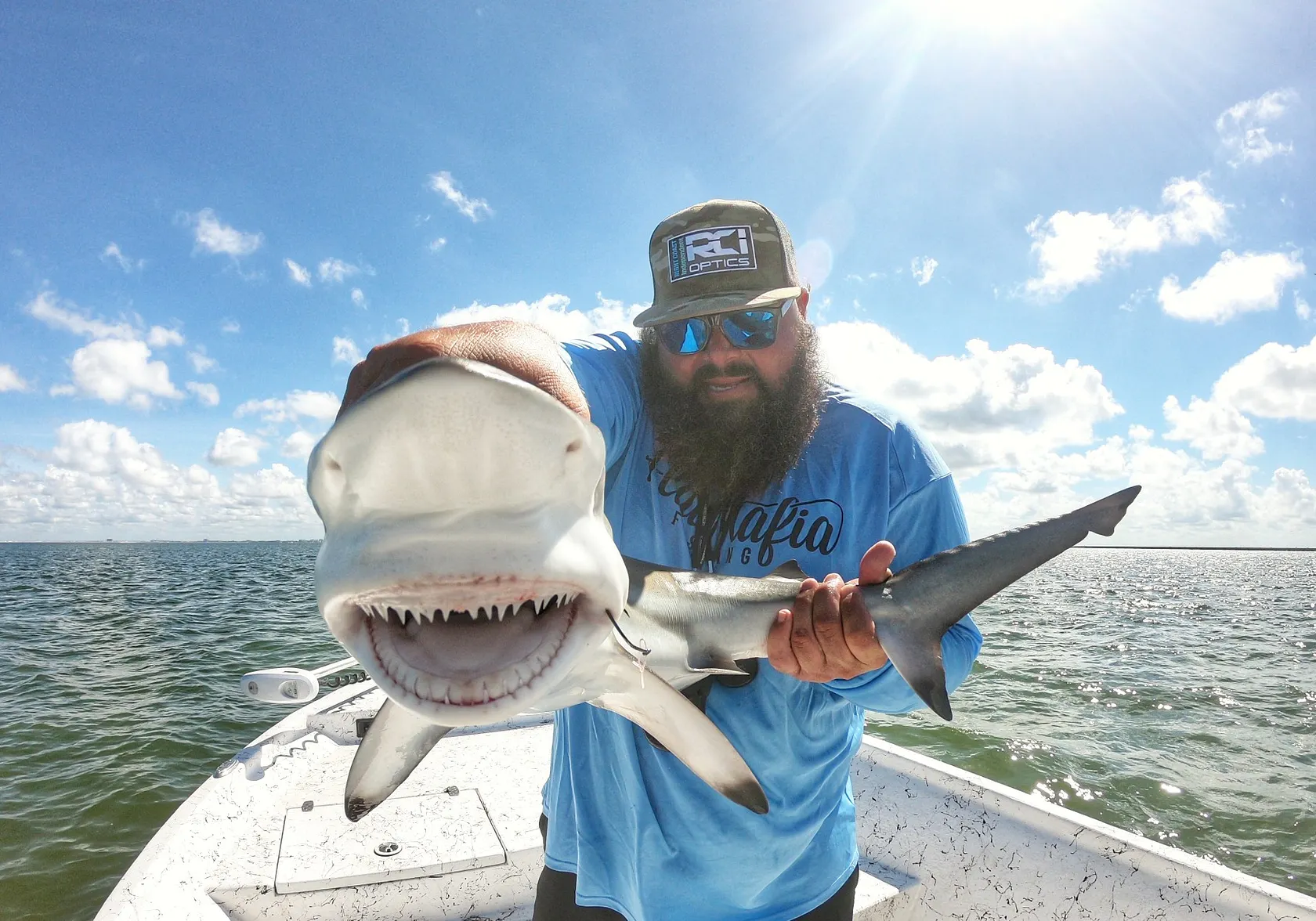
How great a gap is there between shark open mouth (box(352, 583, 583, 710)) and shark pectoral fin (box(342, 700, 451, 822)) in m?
0.73

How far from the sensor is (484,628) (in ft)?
3.50

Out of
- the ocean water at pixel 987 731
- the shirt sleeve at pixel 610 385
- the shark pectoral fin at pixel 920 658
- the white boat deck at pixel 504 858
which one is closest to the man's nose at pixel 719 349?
the shirt sleeve at pixel 610 385

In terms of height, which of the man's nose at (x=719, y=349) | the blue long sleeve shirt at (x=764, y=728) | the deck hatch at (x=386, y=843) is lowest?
the deck hatch at (x=386, y=843)

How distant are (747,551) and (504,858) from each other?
2770 millimetres

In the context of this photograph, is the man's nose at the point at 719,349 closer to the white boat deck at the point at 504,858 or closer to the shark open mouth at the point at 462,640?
the shark open mouth at the point at 462,640

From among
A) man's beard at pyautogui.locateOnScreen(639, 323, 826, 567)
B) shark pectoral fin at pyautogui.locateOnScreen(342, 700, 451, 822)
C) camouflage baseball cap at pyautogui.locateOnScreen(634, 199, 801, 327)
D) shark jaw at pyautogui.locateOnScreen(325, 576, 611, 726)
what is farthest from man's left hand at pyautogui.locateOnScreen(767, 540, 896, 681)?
camouflage baseball cap at pyautogui.locateOnScreen(634, 199, 801, 327)

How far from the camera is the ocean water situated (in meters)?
7.21

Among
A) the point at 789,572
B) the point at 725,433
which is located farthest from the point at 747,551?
the point at 725,433

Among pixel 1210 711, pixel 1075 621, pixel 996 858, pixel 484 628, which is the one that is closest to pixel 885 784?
pixel 996 858

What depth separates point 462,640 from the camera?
1044mm

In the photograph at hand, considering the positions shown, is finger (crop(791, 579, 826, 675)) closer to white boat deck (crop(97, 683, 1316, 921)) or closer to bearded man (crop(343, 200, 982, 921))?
bearded man (crop(343, 200, 982, 921))

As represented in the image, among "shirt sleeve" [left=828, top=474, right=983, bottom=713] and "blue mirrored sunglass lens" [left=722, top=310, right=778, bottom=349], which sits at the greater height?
"blue mirrored sunglass lens" [left=722, top=310, right=778, bottom=349]

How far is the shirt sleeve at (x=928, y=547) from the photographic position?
190cm

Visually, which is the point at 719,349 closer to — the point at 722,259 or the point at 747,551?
the point at 722,259
